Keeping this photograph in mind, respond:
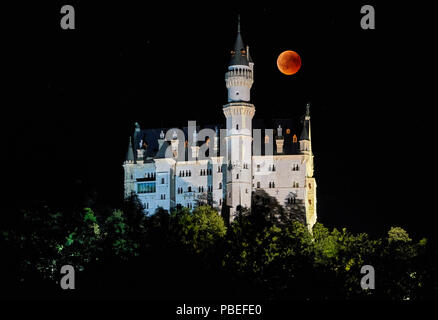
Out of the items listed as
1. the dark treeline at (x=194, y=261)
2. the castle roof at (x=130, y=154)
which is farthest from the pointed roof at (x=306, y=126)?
the dark treeline at (x=194, y=261)

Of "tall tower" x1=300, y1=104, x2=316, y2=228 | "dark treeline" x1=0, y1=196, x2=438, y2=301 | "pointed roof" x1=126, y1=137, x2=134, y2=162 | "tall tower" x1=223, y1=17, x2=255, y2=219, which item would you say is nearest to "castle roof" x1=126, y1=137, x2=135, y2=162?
"pointed roof" x1=126, y1=137, x2=134, y2=162

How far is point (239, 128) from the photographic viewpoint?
115750 millimetres

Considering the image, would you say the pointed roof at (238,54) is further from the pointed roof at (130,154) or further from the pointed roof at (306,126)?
the pointed roof at (130,154)

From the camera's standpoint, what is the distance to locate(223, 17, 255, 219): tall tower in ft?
374

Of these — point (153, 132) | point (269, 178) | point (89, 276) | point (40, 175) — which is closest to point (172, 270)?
point (89, 276)

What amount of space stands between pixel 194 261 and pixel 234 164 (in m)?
45.8

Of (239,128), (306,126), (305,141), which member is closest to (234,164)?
(239,128)

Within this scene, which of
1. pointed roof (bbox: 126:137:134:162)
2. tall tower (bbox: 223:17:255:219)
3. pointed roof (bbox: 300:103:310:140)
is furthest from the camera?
pointed roof (bbox: 126:137:134:162)

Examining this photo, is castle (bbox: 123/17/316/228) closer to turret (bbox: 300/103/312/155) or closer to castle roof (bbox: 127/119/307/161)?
turret (bbox: 300/103/312/155)

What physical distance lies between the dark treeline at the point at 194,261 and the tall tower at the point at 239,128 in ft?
57.8

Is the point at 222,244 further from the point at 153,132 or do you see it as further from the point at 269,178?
the point at 153,132

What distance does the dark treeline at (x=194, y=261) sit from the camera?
6288 centimetres

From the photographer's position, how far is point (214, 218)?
104m

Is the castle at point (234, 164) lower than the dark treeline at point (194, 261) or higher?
higher
